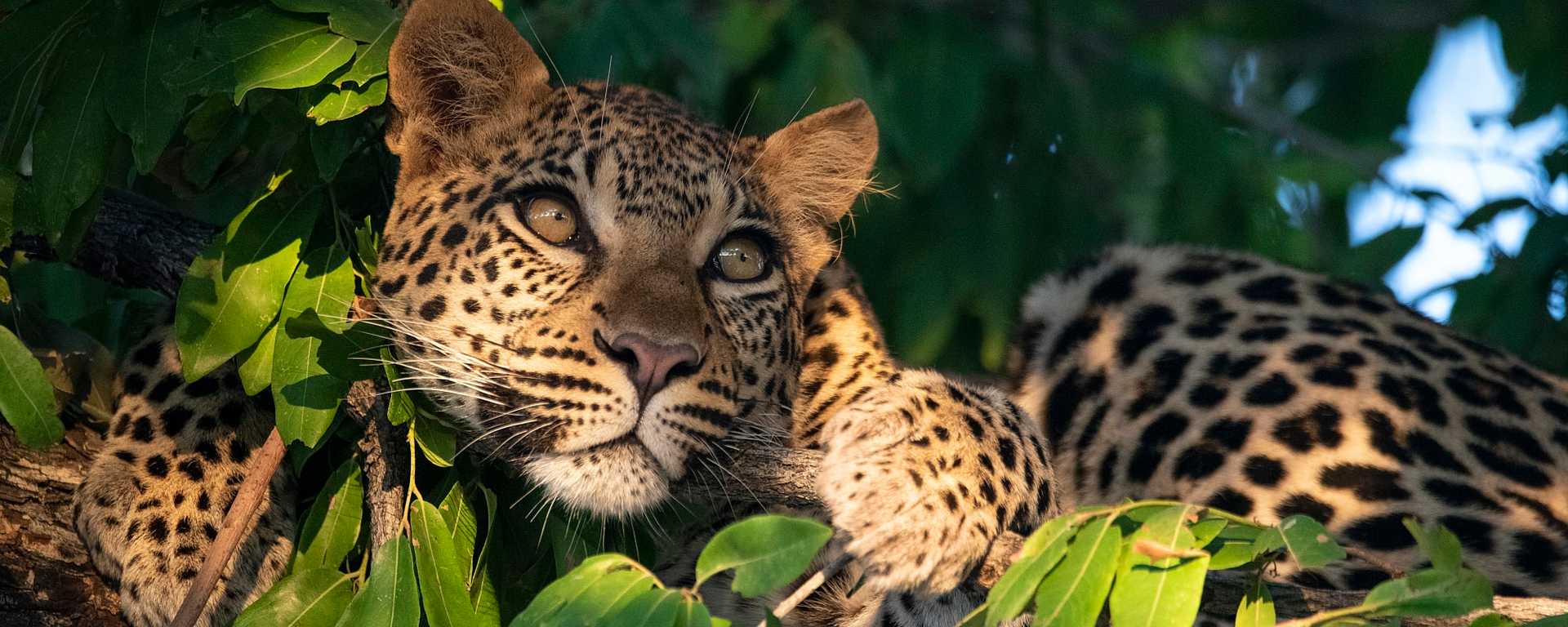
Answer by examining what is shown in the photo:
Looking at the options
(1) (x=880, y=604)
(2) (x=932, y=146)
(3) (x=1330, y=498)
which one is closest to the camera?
(1) (x=880, y=604)

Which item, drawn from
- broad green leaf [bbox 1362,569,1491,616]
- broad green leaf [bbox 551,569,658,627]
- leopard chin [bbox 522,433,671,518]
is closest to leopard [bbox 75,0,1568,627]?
leopard chin [bbox 522,433,671,518]

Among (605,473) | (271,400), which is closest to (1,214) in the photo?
(271,400)

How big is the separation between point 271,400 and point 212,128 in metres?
0.78

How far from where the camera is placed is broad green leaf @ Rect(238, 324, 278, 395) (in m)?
4.00

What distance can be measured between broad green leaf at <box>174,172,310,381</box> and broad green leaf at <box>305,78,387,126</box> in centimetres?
26

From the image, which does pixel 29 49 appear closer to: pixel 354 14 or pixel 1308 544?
pixel 354 14

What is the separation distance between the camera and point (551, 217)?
4.50 m

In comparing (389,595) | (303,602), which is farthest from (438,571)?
(303,602)

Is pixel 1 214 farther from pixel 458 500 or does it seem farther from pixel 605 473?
Result: pixel 605 473

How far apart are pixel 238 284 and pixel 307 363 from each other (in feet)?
1.01

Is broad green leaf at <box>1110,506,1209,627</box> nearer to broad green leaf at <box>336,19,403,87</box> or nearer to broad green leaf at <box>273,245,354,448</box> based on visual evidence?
broad green leaf at <box>273,245,354,448</box>

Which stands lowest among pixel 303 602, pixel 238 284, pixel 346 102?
pixel 303 602

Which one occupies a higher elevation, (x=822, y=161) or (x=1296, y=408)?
(x=822, y=161)

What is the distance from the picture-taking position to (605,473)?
159 inches
